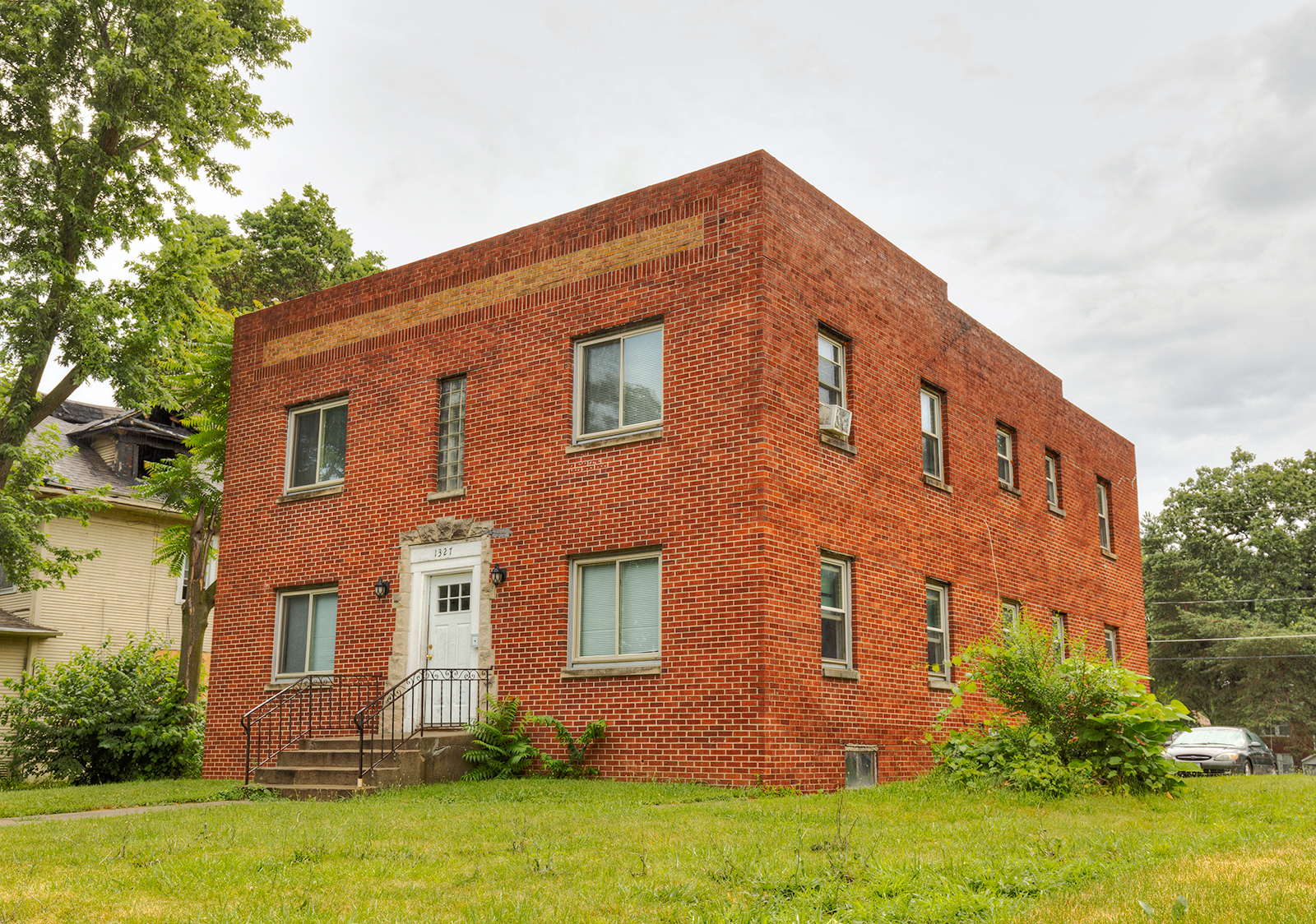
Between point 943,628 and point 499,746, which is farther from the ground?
point 943,628

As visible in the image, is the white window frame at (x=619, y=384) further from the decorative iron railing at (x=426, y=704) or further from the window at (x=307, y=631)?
the window at (x=307, y=631)

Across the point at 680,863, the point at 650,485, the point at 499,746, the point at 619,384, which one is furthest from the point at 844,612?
the point at 680,863

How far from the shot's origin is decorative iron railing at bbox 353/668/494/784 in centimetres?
1455

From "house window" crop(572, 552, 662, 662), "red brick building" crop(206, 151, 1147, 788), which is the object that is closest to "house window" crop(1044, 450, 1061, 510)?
"red brick building" crop(206, 151, 1147, 788)

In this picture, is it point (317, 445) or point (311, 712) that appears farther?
point (317, 445)

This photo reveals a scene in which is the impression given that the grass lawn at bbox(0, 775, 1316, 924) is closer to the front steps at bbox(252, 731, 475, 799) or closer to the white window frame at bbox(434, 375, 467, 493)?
the front steps at bbox(252, 731, 475, 799)

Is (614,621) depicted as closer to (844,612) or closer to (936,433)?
(844,612)

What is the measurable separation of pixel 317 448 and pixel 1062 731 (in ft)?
38.5

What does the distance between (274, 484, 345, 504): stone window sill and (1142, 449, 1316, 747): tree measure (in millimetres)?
40729

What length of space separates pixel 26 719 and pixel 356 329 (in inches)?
341

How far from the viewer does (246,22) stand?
20891 millimetres

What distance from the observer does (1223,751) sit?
22609mm

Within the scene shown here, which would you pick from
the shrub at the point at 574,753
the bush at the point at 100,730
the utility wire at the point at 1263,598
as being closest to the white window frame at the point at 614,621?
the shrub at the point at 574,753

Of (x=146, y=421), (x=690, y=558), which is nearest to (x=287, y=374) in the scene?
(x=690, y=558)
